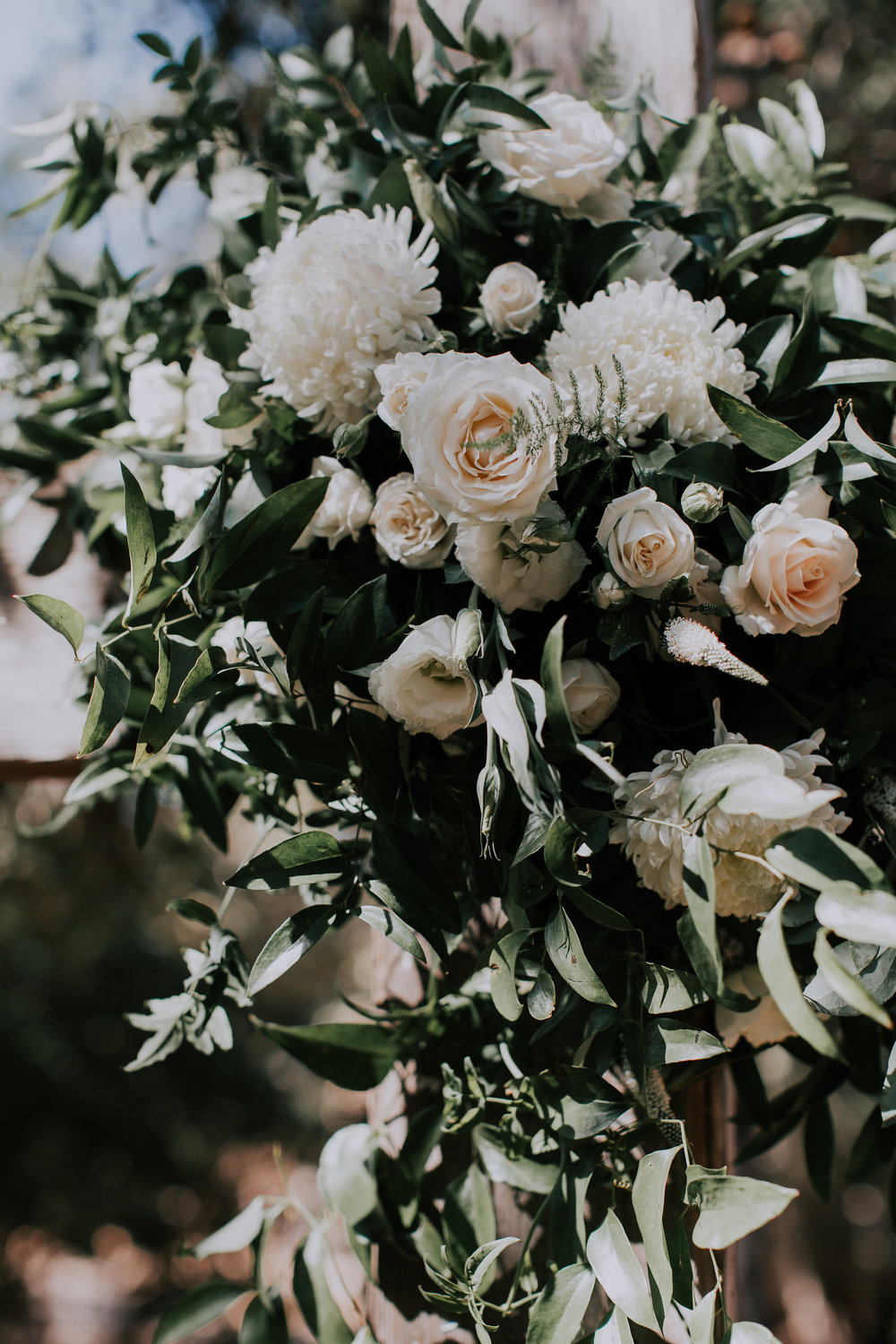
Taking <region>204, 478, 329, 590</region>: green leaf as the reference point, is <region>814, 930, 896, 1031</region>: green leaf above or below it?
below

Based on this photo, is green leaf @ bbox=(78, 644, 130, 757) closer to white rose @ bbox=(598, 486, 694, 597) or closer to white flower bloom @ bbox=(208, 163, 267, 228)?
white rose @ bbox=(598, 486, 694, 597)

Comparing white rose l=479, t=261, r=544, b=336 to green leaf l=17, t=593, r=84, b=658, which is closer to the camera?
green leaf l=17, t=593, r=84, b=658

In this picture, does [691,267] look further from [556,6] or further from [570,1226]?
[570,1226]

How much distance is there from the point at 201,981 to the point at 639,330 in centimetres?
45

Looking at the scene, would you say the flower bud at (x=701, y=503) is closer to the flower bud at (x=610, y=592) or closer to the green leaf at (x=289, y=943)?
the flower bud at (x=610, y=592)

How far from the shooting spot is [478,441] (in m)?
0.37

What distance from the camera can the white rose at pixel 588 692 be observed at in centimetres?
41

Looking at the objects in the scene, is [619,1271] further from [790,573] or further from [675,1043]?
[790,573]

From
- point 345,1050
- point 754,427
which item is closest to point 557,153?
point 754,427

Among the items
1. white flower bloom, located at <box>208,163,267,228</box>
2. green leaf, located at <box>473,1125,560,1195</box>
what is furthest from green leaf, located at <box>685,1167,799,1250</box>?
white flower bloom, located at <box>208,163,267,228</box>

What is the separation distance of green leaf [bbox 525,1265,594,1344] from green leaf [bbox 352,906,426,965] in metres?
0.18

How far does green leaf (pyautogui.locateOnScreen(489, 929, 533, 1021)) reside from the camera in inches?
14.7

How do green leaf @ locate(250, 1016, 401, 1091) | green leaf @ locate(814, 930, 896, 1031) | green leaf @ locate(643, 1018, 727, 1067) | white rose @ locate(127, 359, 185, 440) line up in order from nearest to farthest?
green leaf @ locate(814, 930, 896, 1031) < green leaf @ locate(643, 1018, 727, 1067) < green leaf @ locate(250, 1016, 401, 1091) < white rose @ locate(127, 359, 185, 440)

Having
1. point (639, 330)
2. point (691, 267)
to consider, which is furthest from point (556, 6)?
point (639, 330)
